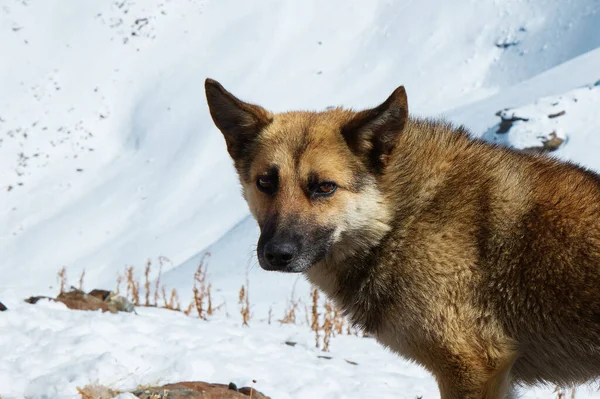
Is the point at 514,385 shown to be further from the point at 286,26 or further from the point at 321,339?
the point at 286,26

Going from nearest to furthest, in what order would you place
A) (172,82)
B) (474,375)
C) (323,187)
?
1. (474,375)
2. (323,187)
3. (172,82)

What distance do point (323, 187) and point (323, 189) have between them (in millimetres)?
11

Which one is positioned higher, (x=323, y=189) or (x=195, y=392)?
(x=323, y=189)

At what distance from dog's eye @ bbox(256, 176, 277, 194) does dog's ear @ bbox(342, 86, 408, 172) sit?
454 mm

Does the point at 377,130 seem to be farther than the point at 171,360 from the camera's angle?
No

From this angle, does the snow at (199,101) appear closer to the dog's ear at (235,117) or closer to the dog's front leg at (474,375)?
the dog's ear at (235,117)

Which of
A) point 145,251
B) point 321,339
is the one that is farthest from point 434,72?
point 321,339

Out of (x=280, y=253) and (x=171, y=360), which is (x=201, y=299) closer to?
(x=171, y=360)

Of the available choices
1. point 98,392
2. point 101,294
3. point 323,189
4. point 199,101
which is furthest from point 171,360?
point 199,101

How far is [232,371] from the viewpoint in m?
5.00

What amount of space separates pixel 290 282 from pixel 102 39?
16.4 meters

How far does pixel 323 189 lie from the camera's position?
12.1ft

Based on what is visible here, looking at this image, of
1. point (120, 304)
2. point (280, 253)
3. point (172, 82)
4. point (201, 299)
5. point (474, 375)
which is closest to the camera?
point (474, 375)

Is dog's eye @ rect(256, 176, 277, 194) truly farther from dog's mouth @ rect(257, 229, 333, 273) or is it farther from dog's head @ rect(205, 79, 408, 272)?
dog's mouth @ rect(257, 229, 333, 273)
